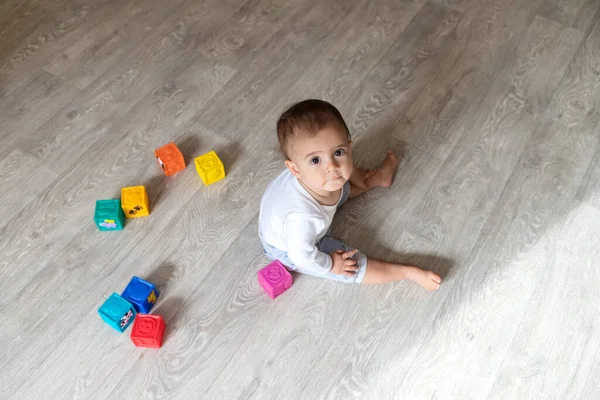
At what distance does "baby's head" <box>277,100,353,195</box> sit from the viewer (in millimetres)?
1032

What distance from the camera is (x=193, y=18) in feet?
6.04

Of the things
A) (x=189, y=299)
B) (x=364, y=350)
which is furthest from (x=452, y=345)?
(x=189, y=299)

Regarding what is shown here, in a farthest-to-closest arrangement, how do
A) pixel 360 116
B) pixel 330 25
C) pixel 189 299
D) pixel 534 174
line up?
pixel 330 25 < pixel 360 116 < pixel 534 174 < pixel 189 299

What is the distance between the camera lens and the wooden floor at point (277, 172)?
1181 millimetres

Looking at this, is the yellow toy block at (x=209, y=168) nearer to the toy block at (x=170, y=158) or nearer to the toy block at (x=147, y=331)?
the toy block at (x=170, y=158)

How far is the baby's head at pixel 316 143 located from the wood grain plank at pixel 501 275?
473 millimetres

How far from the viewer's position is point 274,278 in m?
1.24

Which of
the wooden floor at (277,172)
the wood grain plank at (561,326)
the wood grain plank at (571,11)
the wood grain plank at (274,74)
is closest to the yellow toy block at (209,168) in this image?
the wooden floor at (277,172)

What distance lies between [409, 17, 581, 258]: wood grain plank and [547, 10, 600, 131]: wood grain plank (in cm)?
4

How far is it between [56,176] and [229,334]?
70 centimetres

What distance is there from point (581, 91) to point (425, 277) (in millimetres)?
915

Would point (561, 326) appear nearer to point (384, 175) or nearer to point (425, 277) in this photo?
point (425, 277)

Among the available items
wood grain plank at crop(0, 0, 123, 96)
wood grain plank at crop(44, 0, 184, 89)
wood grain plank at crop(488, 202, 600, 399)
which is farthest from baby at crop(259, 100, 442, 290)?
wood grain plank at crop(0, 0, 123, 96)

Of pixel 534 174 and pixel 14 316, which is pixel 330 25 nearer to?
pixel 534 174
